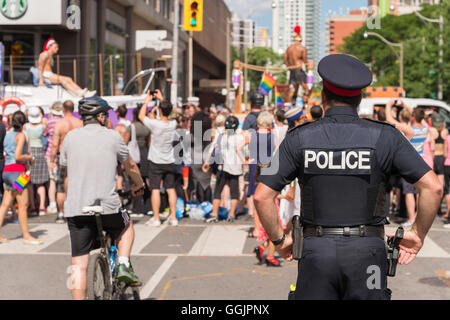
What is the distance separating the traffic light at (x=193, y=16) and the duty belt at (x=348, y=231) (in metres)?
13.9

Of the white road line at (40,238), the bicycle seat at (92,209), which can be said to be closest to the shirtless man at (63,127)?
the white road line at (40,238)

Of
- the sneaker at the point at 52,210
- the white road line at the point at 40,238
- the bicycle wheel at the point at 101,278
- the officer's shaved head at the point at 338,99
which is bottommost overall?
the white road line at the point at 40,238

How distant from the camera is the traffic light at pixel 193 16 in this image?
56.5 feet

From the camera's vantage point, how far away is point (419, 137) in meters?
12.0

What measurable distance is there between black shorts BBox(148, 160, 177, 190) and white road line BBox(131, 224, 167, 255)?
66cm

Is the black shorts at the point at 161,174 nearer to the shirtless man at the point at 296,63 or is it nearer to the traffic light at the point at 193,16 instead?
the shirtless man at the point at 296,63

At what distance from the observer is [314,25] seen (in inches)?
253

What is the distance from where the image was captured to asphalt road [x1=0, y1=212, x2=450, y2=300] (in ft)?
24.6

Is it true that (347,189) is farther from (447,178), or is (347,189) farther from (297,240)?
(447,178)

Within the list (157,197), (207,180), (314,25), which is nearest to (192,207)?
(207,180)

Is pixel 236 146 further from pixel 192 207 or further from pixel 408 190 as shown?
pixel 408 190

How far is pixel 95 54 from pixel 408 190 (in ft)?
71.2

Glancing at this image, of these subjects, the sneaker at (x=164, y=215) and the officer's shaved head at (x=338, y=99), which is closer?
the officer's shaved head at (x=338, y=99)

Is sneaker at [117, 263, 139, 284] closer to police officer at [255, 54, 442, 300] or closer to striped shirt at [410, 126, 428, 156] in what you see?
police officer at [255, 54, 442, 300]
